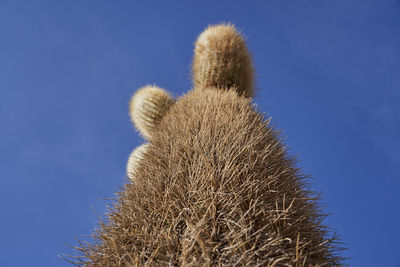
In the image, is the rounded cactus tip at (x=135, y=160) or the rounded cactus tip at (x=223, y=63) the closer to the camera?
the rounded cactus tip at (x=135, y=160)

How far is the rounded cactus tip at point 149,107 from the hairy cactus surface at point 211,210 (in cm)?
133

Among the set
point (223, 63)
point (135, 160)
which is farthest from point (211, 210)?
point (223, 63)

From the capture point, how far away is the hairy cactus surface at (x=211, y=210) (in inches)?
38.8

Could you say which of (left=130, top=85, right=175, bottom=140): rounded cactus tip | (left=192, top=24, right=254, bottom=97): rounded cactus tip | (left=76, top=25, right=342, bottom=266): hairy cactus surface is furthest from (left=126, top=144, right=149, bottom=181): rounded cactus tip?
(left=192, top=24, right=254, bottom=97): rounded cactus tip

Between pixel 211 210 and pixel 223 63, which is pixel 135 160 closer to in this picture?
pixel 211 210

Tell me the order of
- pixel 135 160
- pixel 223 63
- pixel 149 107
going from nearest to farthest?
pixel 135 160 < pixel 223 63 < pixel 149 107

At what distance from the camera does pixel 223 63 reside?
3053mm

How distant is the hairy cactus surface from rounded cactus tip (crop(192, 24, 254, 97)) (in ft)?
4.08

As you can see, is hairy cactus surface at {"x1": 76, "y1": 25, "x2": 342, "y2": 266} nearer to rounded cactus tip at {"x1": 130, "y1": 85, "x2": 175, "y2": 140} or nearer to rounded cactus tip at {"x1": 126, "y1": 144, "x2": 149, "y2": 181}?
rounded cactus tip at {"x1": 126, "y1": 144, "x2": 149, "y2": 181}

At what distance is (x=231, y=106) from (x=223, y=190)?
1.05 metres

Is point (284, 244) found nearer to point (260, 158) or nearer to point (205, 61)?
point (260, 158)

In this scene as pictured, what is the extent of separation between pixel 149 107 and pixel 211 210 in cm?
226

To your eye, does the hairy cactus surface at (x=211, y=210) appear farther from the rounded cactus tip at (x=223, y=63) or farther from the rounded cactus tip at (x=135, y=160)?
the rounded cactus tip at (x=223, y=63)

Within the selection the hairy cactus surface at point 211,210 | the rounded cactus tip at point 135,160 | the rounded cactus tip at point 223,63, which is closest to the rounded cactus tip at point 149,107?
the rounded cactus tip at point 135,160
